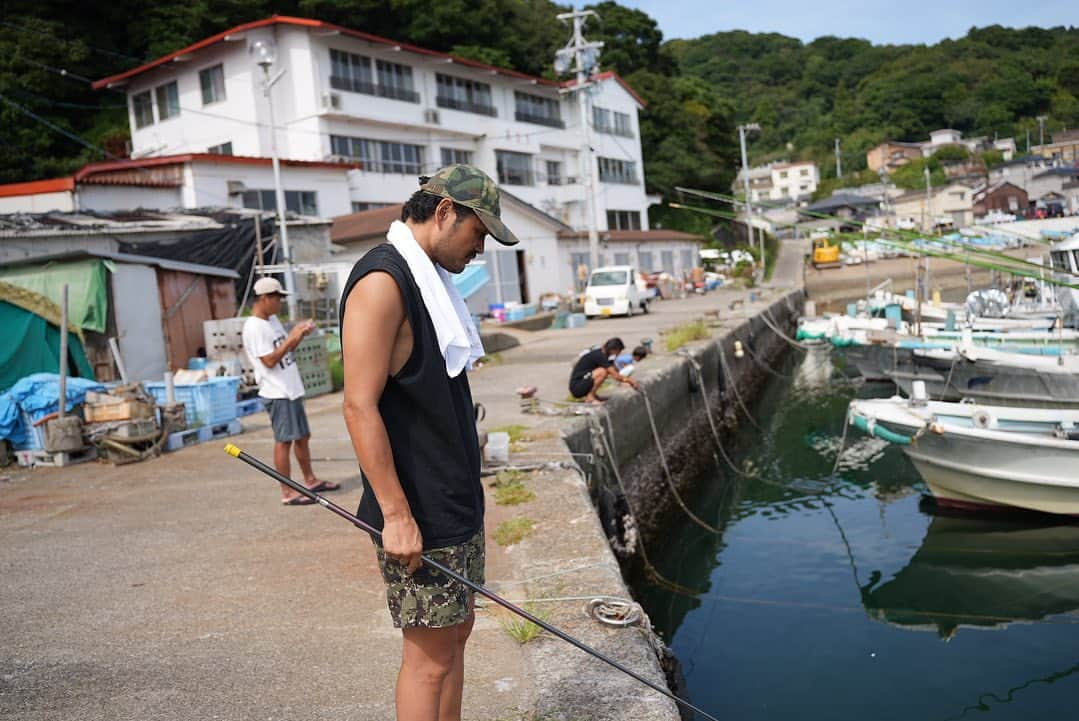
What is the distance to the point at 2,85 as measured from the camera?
2955cm

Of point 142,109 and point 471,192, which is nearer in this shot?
point 471,192

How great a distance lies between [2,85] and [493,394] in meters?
26.7

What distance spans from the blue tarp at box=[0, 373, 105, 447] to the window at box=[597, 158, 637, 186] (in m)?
35.9

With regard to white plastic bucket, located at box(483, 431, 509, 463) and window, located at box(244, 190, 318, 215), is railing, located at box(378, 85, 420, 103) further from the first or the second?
white plastic bucket, located at box(483, 431, 509, 463)

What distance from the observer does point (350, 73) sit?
2991 centimetres

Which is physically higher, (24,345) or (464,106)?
(464,106)

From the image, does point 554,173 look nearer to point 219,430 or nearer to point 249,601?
point 219,430

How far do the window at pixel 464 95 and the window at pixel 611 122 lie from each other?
7.50 meters

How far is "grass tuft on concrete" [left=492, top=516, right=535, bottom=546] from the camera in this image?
5.64 m

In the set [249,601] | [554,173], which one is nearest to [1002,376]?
[249,601]

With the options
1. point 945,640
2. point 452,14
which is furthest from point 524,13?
point 945,640

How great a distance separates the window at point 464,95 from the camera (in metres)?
33.9

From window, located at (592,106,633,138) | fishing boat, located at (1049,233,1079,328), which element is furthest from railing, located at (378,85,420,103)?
fishing boat, located at (1049,233,1079,328)

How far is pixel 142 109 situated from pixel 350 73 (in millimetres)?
8822
